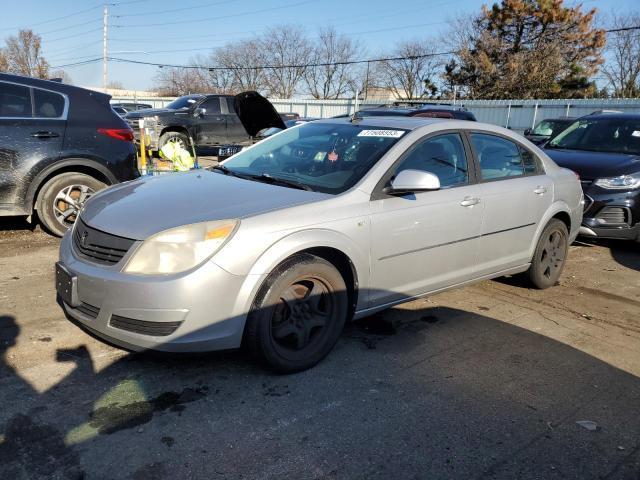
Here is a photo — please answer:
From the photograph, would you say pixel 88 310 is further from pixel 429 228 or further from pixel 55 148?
pixel 55 148

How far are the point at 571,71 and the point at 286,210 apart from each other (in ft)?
131

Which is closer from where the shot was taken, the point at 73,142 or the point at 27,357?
the point at 27,357

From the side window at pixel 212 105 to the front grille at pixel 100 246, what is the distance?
12.3 meters

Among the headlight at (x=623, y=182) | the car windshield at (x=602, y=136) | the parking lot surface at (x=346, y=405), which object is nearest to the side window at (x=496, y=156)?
the parking lot surface at (x=346, y=405)

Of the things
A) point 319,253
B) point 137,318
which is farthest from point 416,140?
point 137,318

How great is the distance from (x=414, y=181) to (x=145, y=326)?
74.0 inches

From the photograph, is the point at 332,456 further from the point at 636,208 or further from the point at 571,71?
the point at 571,71

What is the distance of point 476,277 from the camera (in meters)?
4.46

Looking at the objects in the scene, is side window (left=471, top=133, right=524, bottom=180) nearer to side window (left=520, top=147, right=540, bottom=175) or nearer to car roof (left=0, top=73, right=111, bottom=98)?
side window (left=520, top=147, right=540, bottom=175)

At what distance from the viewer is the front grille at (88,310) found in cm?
306

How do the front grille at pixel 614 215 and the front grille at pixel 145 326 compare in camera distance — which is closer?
the front grille at pixel 145 326

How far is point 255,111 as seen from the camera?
8.02 metres

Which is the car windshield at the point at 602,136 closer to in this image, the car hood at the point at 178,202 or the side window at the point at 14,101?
the car hood at the point at 178,202

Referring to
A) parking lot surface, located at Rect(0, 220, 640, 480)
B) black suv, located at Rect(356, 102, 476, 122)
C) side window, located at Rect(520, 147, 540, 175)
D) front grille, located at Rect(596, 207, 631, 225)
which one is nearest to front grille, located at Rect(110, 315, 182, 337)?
parking lot surface, located at Rect(0, 220, 640, 480)
